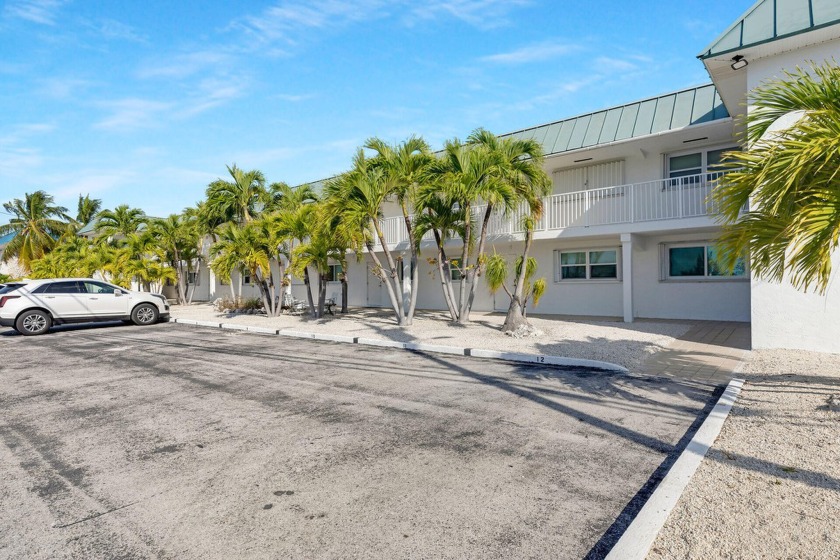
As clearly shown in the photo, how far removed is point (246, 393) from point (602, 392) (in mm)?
4895

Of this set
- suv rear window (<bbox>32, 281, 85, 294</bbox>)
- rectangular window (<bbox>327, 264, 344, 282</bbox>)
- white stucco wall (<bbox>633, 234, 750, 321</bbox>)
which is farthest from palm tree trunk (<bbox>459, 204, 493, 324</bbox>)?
suv rear window (<bbox>32, 281, 85, 294</bbox>)

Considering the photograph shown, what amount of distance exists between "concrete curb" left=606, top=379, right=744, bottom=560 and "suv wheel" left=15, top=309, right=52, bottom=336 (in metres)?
17.8

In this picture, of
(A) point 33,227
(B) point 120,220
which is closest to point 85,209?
(A) point 33,227

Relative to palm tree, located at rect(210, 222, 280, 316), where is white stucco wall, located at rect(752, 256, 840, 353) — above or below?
below

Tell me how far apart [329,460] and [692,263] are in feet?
48.5

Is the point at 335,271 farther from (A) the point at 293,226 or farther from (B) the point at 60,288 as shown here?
(B) the point at 60,288

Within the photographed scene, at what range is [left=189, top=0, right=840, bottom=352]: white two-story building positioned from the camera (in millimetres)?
12953

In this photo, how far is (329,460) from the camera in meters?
4.36

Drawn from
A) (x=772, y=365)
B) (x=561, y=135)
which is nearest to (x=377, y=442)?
(x=772, y=365)

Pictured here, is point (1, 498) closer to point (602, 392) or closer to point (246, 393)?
point (246, 393)

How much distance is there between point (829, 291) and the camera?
29.5 feet

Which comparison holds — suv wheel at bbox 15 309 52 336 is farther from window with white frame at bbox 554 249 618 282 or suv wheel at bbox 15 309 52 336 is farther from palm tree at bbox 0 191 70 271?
palm tree at bbox 0 191 70 271

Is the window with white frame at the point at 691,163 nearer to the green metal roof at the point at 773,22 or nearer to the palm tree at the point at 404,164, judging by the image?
the green metal roof at the point at 773,22

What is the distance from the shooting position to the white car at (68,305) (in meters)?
15.1
